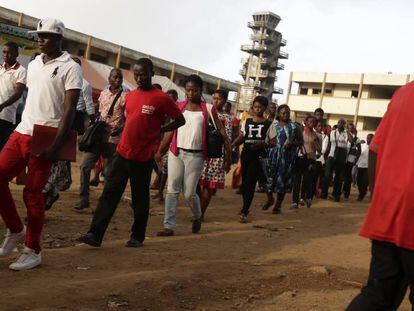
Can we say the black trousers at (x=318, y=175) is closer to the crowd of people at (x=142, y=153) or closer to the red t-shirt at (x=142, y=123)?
the crowd of people at (x=142, y=153)

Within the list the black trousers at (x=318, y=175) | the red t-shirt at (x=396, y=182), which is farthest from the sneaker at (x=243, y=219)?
the red t-shirt at (x=396, y=182)

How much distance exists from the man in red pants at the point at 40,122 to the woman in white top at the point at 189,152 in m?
2.23

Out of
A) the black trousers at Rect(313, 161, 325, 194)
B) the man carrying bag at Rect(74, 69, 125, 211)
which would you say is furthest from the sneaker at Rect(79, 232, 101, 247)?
the black trousers at Rect(313, 161, 325, 194)

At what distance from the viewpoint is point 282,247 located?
6715 mm

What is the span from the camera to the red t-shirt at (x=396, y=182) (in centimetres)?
260

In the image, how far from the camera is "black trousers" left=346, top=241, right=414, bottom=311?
2648mm

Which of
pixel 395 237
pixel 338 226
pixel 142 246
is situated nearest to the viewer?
pixel 395 237

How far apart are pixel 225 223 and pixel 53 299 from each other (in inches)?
182

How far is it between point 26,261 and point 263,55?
95.8 meters

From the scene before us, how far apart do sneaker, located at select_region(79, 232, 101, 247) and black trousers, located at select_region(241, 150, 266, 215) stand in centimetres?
344

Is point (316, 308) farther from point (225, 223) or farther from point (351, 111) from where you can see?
point (351, 111)

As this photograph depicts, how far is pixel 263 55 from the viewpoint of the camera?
9788 centimetres

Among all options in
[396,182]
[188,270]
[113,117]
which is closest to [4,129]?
[113,117]

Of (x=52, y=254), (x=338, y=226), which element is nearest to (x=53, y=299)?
(x=52, y=254)
